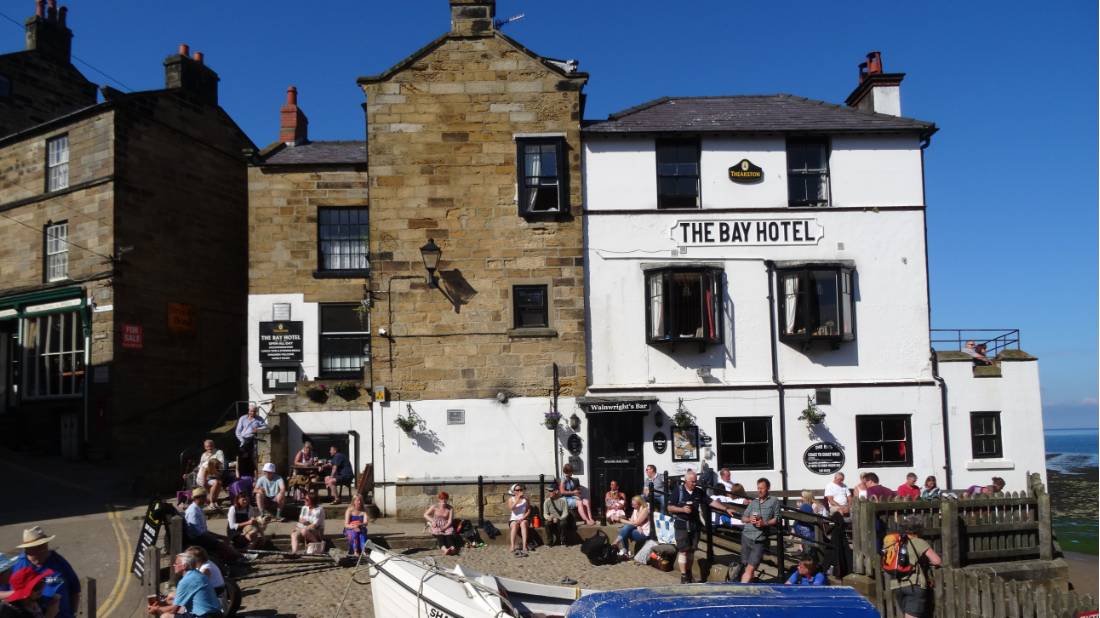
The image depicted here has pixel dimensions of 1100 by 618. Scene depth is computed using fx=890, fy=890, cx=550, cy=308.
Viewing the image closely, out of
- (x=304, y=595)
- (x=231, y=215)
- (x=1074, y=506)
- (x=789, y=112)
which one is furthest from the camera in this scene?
(x=1074, y=506)

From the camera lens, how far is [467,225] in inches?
712

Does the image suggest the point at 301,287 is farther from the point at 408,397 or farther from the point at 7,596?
the point at 7,596

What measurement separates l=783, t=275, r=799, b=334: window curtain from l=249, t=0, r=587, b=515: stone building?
412cm

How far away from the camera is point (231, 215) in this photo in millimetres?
27344

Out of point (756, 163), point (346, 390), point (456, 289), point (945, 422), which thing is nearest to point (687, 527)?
point (456, 289)

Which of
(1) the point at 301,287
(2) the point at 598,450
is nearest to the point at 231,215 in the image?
(1) the point at 301,287

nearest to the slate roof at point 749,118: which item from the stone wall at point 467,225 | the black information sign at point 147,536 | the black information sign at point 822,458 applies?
the stone wall at point 467,225

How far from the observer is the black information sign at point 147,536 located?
39.9 feet

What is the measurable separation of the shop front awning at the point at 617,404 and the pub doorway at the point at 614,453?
250 mm

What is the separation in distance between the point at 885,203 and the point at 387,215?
1018 centimetres

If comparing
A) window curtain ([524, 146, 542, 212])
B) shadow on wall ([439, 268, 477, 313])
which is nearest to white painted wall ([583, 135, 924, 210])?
window curtain ([524, 146, 542, 212])

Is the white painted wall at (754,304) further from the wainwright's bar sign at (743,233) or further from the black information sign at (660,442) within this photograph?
the black information sign at (660,442)

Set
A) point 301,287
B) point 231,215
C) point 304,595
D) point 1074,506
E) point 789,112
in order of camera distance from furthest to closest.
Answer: point 1074,506 → point 231,215 → point 301,287 → point 789,112 → point 304,595

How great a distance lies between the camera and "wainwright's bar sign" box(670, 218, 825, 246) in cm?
1803
